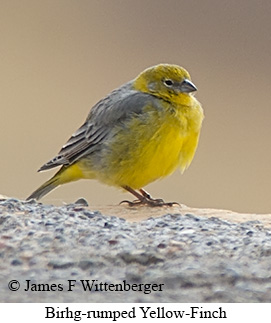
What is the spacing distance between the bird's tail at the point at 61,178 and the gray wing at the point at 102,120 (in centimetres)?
6

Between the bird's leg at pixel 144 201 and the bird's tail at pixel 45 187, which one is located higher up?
the bird's tail at pixel 45 187

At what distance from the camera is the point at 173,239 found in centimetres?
598

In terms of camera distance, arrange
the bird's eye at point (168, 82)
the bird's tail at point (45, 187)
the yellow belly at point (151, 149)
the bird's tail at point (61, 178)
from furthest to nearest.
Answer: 1. the bird's tail at point (45, 187)
2. the bird's tail at point (61, 178)
3. the bird's eye at point (168, 82)
4. the yellow belly at point (151, 149)

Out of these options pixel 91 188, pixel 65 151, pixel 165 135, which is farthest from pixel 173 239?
pixel 91 188

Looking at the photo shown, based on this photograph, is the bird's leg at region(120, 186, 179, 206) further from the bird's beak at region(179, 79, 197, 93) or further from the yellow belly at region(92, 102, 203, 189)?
the bird's beak at region(179, 79, 197, 93)

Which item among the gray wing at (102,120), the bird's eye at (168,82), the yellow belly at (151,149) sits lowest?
the yellow belly at (151,149)

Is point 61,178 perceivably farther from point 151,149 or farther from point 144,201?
point 151,149

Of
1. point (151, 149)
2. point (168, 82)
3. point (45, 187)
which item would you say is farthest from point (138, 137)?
point (45, 187)

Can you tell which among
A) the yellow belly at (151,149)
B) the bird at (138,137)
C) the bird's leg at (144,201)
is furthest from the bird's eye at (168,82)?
the bird's leg at (144,201)

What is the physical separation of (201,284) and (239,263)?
32 cm

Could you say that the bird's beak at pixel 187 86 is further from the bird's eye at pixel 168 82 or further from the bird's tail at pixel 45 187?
the bird's tail at pixel 45 187

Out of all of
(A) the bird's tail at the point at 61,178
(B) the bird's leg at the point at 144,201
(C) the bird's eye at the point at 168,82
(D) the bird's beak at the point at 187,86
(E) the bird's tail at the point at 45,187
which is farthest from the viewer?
(E) the bird's tail at the point at 45,187

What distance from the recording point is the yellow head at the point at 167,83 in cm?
791

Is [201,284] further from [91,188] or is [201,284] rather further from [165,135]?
[91,188]
